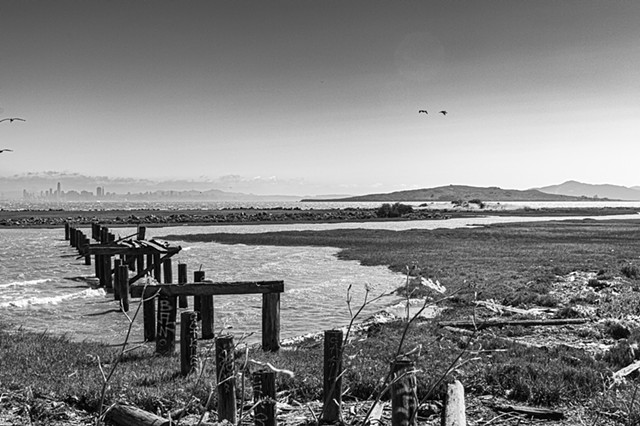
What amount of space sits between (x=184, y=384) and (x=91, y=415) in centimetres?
143

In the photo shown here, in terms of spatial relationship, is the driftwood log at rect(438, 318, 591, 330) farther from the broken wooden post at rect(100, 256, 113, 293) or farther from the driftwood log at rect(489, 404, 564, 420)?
the broken wooden post at rect(100, 256, 113, 293)

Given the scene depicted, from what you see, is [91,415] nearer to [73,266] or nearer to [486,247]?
[73,266]

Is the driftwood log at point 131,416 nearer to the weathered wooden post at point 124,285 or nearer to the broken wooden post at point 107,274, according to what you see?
the weathered wooden post at point 124,285

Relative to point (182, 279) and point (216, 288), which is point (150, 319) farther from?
point (182, 279)

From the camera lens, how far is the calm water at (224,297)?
628 inches

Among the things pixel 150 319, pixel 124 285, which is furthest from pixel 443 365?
pixel 124 285

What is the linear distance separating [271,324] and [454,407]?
6126 millimetres

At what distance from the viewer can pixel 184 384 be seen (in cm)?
852

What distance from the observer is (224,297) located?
800 inches

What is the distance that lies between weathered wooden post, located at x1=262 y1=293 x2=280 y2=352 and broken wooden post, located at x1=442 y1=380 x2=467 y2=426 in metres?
5.43

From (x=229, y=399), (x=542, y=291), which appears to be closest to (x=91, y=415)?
(x=229, y=399)

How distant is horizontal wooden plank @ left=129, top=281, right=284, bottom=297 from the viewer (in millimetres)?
12750

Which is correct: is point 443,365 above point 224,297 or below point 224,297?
above

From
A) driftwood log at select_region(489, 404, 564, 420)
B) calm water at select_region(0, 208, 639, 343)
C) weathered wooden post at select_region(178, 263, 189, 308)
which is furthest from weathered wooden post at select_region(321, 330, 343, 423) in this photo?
weathered wooden post at select_region(178, 263, 189, 308)
